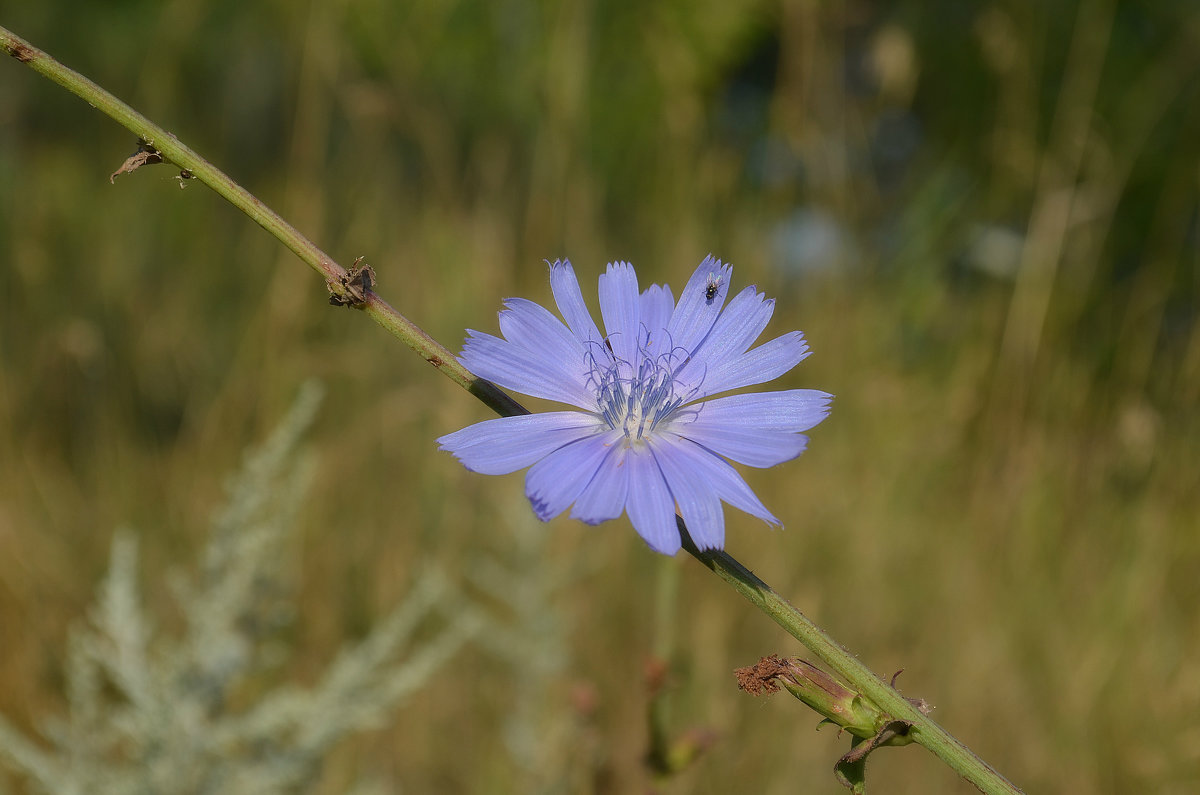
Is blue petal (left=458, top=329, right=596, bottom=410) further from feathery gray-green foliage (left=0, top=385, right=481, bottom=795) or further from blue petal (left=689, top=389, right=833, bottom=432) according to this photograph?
feathery gray-green foliage (left=0, top=385, right=481, bottom=795)

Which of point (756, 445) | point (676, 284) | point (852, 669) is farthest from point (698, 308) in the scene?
point (676, 284)

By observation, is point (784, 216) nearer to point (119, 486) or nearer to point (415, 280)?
point (415, 280)

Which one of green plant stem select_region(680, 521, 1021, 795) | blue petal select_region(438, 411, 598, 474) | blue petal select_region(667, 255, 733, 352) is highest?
blue petal select_region(667, 255, 733, 352)

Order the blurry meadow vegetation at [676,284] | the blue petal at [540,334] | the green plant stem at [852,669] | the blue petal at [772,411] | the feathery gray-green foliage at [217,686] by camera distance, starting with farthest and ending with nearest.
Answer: the blurry meadow vegetation at [676,284] → the feathery gray-green foliage at [217,686] → the blue petal at [540,334] → the blue petal at [772,411] → the green plant stem at [852,669]

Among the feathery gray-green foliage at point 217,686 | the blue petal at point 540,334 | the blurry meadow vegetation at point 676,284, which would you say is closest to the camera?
the blue petal at point 540,334

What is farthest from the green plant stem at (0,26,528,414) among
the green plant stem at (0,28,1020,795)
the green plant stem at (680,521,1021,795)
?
the green plant stem at (680,521,1021,795)

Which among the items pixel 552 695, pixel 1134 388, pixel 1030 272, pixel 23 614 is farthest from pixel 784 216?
pixel 23 614

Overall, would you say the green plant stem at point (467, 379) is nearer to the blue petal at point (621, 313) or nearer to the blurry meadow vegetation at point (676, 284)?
the blue petal at point (621, 313)

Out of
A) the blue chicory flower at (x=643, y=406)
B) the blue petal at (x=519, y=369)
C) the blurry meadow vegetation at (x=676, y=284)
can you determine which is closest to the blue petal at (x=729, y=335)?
the blue chicory flower at (x=643, y=406)
